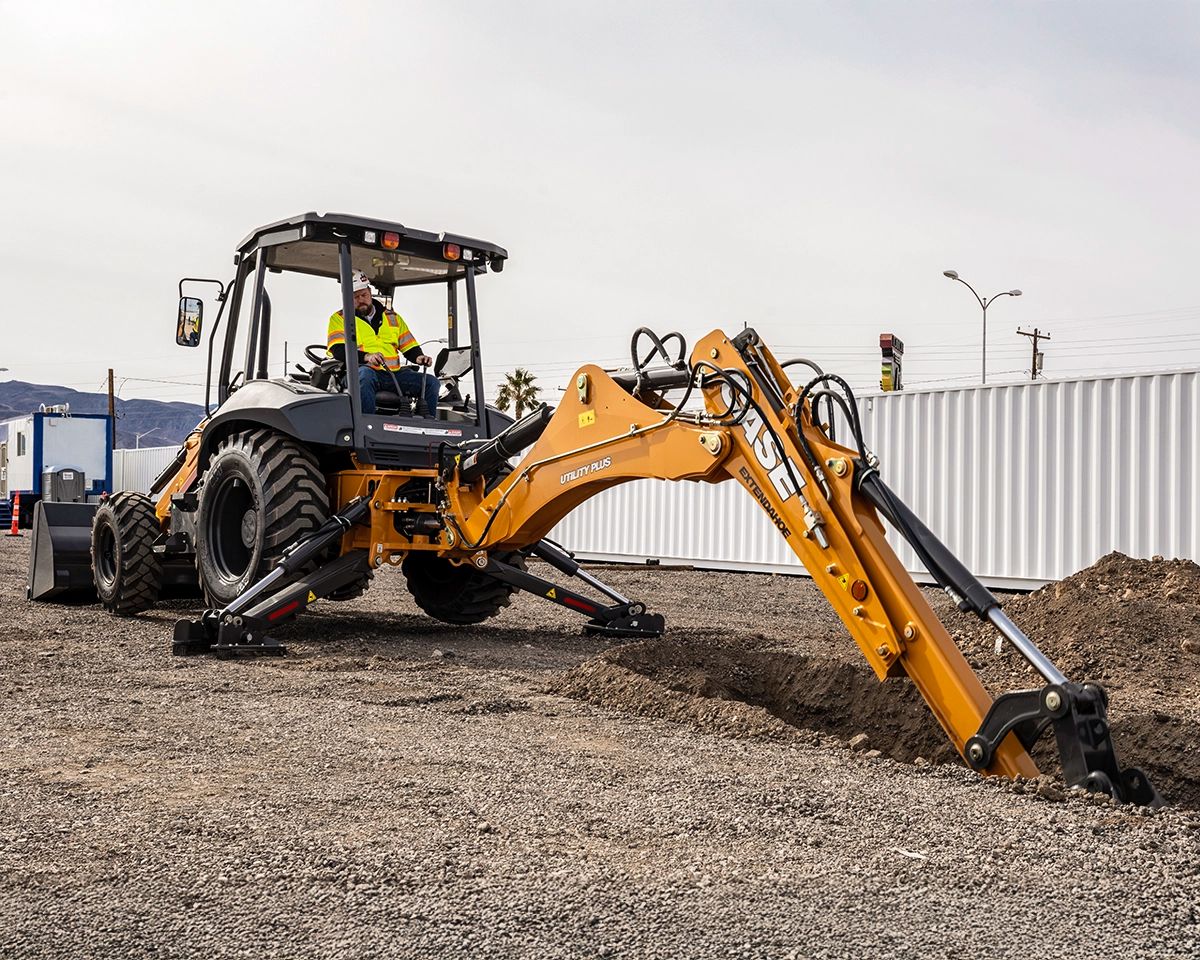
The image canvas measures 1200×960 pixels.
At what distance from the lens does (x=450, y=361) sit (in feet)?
28.1

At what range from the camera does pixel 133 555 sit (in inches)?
355

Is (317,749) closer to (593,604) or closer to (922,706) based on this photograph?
(922,706)

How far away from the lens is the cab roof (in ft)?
25.8

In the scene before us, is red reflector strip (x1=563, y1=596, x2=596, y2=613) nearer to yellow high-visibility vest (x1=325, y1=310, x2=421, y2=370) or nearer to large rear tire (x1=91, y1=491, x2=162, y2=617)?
yellow high-visibility vest (x1=325, y1=310, x2=421, y2=370)

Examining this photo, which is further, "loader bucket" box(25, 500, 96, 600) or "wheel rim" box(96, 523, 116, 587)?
"loader bucket" box(25, 500, 96, 600)

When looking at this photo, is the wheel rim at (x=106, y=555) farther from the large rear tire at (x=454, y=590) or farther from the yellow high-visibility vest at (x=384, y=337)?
the yellow high-visibility vest at (x=384, y=337)

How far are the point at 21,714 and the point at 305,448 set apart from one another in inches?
108

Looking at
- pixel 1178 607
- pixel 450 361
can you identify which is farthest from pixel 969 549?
pixel 450 361

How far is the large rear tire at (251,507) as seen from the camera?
7441 mm

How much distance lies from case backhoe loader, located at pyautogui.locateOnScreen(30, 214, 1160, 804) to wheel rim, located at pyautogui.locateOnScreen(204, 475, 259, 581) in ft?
0.04

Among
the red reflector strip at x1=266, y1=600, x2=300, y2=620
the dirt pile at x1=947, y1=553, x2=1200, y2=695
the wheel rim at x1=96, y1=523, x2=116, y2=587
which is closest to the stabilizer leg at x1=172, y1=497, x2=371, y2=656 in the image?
the red reflector strip at x1=266, y1=600, x2=300, y2=620

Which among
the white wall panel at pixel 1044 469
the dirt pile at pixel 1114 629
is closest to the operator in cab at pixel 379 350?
the dirt pile at pixel 1114 629

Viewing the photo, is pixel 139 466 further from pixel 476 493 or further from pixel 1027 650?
pixel 1027 650

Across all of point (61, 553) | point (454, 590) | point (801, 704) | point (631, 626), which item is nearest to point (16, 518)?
point (61, 553)
